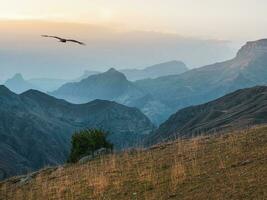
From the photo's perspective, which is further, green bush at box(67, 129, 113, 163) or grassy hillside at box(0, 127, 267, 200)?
green bush at box(67, 129, 113, 163)

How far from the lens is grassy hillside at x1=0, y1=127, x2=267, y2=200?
44.4 ft

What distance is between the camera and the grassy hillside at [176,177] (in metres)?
13.5

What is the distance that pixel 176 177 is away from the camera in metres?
15.9

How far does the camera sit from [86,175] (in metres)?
20.2

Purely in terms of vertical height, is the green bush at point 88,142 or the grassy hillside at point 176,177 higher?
the grassy hillside at point 176,177

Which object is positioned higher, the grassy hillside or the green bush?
the grassy hillside

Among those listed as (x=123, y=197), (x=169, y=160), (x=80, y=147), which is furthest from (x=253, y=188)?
(x=80, y=147)

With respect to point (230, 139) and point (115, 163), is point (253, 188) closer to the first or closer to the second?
point (230, 139)

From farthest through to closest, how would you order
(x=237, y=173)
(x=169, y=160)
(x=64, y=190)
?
1. (x=169, y=160)
2. (x=64, y=190)
3. (x=237, y=173)

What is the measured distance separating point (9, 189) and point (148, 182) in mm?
8526

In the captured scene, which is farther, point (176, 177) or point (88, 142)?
point (88, 142)

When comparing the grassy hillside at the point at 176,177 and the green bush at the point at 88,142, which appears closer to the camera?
the grassy hillside at the point at 176,177

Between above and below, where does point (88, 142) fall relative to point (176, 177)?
below

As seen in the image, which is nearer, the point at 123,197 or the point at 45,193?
the point at 123,197
